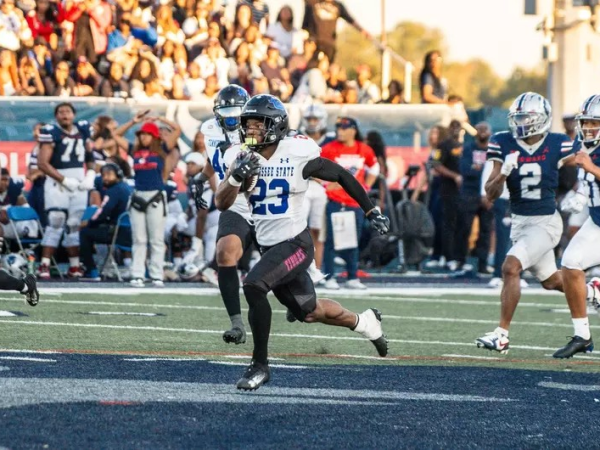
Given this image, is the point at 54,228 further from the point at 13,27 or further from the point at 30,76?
the point at 13,27

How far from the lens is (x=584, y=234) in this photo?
9430 mm

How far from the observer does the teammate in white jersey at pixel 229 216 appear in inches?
350

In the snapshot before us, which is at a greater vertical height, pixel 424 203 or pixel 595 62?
pixel 595 62

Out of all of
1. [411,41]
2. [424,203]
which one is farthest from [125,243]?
[411,41]

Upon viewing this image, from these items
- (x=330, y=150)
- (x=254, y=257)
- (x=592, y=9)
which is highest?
(x=592, y=9)

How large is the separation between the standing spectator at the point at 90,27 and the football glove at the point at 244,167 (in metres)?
10.1

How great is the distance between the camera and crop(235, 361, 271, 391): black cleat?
6961 mm

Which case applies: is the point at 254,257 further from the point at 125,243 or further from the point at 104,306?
the point at 104,306

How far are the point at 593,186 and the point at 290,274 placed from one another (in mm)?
2927

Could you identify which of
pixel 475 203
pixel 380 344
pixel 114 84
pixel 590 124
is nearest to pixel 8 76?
pixel 114 84

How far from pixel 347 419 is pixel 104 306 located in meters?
5.79

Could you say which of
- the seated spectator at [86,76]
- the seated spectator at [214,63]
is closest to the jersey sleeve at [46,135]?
the seated spectator at [86,76]

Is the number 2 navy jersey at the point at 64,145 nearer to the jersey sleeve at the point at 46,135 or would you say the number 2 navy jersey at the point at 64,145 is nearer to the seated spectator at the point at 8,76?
the jersey sleeve at the point at 46,135

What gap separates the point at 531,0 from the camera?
20.0 m
